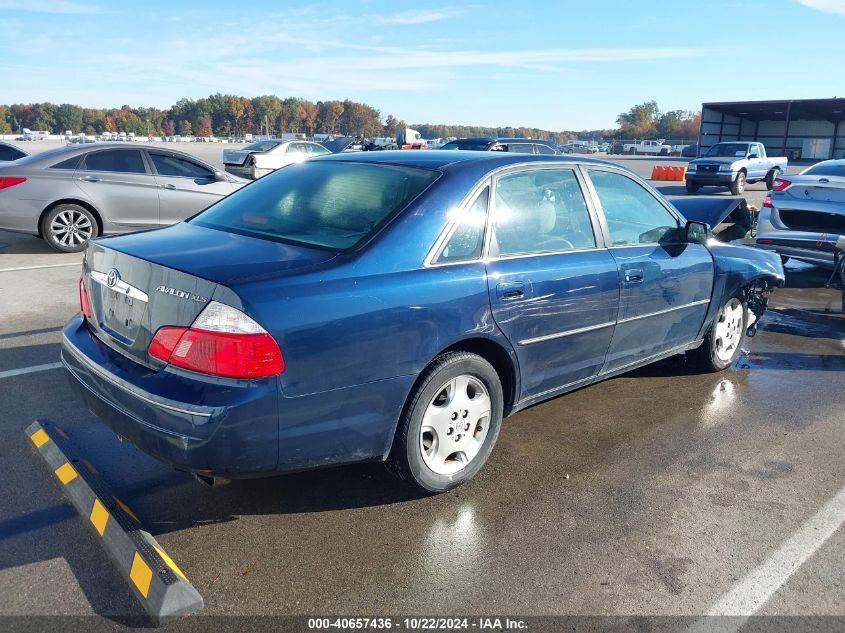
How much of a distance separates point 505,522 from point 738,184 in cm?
2304

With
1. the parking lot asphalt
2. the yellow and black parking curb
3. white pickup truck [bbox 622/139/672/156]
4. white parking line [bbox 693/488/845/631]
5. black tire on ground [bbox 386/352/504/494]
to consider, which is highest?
white pickup truck [bbox 622/139/672/156]

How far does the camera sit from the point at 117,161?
9766mm

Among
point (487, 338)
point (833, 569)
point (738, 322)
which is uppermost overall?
point (487, 338)

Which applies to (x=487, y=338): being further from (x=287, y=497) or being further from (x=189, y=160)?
(x=189, y=160)

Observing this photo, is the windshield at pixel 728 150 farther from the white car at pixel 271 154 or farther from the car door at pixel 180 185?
the car door at pixel 180 185

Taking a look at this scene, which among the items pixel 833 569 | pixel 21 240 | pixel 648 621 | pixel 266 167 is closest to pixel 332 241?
pixel 648 621

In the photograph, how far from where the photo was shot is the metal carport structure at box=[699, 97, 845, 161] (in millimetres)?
46438

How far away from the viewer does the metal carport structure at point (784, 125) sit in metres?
46.4

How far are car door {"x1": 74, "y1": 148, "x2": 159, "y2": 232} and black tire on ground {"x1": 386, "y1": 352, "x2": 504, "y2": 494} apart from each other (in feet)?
25.5

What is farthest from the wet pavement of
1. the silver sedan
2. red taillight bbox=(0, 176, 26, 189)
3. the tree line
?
the tree line

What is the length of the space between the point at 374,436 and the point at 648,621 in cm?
128

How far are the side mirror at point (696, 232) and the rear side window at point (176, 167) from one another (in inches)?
286

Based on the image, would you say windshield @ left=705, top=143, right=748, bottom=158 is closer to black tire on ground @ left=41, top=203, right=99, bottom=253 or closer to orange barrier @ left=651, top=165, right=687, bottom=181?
orange barrier @ left=651, top=165, right=687, bottom=181

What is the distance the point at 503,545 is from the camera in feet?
9.94
